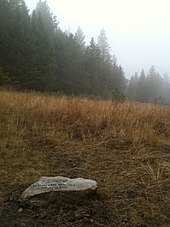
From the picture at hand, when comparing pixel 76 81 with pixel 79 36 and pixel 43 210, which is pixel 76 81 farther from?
pixel 43 210

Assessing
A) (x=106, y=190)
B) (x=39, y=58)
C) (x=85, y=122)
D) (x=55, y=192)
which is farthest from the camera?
(x=39, y=58)

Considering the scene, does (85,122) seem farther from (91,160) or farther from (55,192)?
(55,192)

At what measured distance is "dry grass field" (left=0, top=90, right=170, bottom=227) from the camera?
8.68 feet

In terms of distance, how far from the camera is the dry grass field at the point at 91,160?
2645 mm

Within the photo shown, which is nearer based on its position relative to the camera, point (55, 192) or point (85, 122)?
point (55, 192)

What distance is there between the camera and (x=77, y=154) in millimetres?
4199

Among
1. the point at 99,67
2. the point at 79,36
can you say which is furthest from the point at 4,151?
the point at 79,36

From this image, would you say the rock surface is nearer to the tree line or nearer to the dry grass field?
the dry grass field

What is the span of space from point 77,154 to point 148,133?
1.33 metres

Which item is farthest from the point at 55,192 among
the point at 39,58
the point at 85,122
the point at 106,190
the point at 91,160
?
the point at 39,58

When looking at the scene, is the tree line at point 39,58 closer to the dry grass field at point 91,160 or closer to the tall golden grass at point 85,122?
the tall golden grass at point 85,122


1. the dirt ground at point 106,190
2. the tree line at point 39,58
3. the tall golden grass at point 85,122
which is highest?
the tree line at point 39,58

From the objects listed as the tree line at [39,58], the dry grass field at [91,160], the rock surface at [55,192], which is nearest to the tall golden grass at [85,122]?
the dry grass field at [91,160]

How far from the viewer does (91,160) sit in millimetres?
3943
